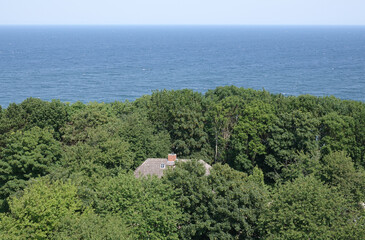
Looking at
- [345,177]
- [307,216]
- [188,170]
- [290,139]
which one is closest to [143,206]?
[188,170]

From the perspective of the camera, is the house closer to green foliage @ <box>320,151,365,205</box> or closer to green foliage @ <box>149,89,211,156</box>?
green foliage @ <box>149,89,211,156</box>

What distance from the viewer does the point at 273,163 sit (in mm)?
42125

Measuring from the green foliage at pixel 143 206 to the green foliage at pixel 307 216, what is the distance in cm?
693

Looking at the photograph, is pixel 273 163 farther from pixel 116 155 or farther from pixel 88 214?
pixel 88 214

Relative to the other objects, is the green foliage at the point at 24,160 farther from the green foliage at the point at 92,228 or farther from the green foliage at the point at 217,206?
the green foliage at the point at 217,206

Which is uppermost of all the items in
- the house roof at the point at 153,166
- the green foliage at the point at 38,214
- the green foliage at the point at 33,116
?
→ the green foliage at the point at 33,116

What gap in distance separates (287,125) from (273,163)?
498 centimetres

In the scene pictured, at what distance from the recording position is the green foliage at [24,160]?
3275cm

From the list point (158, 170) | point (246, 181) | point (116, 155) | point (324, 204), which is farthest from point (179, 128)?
point (324, 204)

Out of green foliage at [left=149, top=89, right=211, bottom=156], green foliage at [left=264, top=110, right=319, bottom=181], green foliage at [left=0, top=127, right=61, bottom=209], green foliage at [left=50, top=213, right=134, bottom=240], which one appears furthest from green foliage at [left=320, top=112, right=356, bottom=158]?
green foliage at [left=0, top=127, right=61, bottom=209]

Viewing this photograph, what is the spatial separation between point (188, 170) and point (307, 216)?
35.0 feet

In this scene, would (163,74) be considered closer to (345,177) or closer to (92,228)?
(345,177)

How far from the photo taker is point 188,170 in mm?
30312

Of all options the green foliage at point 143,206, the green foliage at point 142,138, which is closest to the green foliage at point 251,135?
the green foliage at point 142,138
